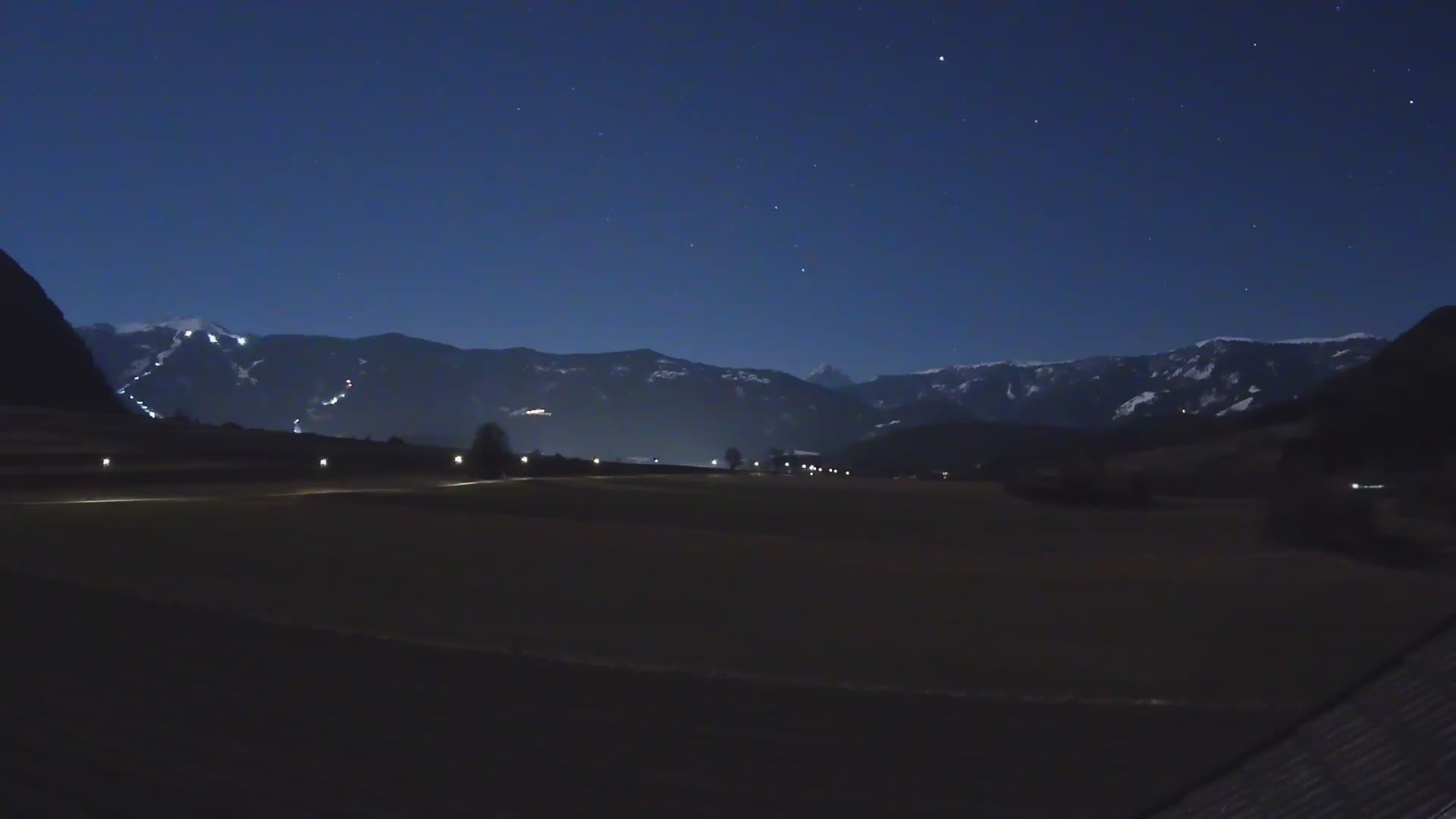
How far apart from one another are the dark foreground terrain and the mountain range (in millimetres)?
102527

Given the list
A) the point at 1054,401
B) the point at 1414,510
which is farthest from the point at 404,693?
the point at 1054,401

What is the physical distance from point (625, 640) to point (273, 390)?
→ 6279 inches

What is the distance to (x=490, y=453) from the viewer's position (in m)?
48.3

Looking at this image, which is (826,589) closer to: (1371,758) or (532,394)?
(1371,758)

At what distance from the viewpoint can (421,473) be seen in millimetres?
47750

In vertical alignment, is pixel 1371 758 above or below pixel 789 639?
above

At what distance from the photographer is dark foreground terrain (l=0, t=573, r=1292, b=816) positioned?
6605 mm

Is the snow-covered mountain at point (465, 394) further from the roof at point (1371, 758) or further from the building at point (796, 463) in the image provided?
the roof at point (1371, 758)

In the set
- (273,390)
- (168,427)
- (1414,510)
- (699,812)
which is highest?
(273,390)

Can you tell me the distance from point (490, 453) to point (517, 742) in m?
41.4

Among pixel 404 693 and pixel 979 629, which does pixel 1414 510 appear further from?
pixel 404 693

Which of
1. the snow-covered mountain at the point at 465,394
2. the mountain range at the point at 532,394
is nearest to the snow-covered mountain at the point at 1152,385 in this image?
the mountain range at the point at 532,394

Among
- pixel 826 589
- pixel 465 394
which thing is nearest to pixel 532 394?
pixel 465 394

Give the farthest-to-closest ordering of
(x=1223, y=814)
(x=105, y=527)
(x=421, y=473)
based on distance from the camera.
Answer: (x=421, y=473)
(x=105, y=527)
(x=1223, y=814)
